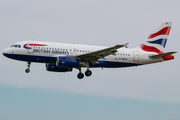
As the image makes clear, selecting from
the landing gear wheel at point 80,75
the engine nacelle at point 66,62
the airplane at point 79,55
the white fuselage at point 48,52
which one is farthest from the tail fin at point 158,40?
the engine nacelle at point 66,62

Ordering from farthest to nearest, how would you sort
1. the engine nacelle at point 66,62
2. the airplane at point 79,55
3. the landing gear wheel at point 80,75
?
1. the landing gear wheel at point 80,75
2. the airplane at point 79,55
3. the engine nacelle at point 66,62

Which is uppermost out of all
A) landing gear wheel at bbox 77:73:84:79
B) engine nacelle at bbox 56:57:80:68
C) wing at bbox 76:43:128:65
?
wing at bbox 76:43:128:65

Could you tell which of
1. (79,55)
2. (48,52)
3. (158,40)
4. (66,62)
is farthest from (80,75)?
(158,40)

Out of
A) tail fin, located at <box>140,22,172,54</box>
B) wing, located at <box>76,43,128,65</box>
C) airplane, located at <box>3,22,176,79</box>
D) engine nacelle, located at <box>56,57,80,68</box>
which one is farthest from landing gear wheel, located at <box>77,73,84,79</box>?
tail fin, located at <box>140,22,172,54</box>

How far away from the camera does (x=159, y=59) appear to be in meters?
46.6

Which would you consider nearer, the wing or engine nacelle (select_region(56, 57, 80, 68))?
the wing

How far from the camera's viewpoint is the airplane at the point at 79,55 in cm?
A: 4250

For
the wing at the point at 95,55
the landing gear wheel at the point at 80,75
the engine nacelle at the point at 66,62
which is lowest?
the landing gear wheel at the point at 80,75

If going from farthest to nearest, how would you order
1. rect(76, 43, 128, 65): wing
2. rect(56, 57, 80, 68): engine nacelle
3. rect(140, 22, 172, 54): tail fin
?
rect(140, 22, 172, 54): tail fin → rect(56, 57, 80, 68): engine nacelle → rect(76, 43, 128, 65): wing

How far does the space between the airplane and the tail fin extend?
145 mm

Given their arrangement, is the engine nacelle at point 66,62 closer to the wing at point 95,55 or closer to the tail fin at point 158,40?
the wing at point 95,55

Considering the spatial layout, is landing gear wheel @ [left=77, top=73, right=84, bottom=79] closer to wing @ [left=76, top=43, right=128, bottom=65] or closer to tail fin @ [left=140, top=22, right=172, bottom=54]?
wing @ [left=76, top=43, right=128, bottom=65]

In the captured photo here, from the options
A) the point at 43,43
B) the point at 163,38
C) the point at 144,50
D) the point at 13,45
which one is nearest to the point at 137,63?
the point at 144,50

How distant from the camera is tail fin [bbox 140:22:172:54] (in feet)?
159
